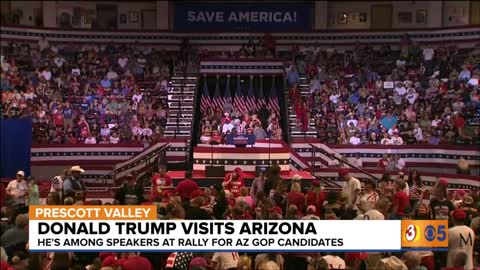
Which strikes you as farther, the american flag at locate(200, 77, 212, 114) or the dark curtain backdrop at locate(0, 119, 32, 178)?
the american flag at locate(200, 77, 212, 114)

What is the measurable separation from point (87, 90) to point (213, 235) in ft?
62.0

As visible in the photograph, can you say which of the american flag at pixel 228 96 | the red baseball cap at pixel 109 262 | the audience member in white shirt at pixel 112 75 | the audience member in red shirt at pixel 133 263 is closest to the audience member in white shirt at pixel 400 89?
the american flag at pixel 228 96

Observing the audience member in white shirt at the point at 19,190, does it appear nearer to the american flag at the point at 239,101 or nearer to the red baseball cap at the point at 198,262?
the red baseball cap at the point at 198,262

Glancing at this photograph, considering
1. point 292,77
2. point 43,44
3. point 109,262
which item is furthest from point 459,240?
point 43,44

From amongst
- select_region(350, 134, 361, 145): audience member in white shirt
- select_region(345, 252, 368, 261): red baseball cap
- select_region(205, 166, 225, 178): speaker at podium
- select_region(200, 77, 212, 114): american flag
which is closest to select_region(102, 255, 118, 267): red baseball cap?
select_region(345, 252, 368, 261): red baseball cap

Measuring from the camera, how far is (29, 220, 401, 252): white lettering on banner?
949cm

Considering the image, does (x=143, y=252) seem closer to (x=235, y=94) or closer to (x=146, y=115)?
(x=146, y=115)

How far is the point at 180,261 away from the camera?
9.34 metres

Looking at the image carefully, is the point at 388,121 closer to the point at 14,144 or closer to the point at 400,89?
the point at 400,89

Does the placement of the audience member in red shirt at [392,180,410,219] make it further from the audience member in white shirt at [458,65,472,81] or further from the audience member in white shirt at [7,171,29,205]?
the audience member in white shirt at [458,65,472,81]

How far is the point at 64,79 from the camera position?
2783cm

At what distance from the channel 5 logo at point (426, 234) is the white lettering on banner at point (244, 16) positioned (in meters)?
23.9

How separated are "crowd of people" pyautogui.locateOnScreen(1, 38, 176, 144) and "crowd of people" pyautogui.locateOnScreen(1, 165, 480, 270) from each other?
11.4 m

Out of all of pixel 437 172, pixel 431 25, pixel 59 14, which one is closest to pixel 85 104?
pixel 59 14
